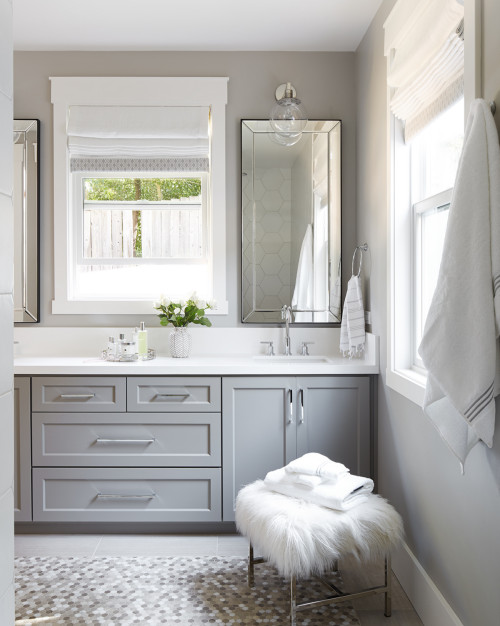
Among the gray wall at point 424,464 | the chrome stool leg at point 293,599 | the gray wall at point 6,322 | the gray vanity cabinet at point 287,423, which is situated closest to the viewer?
the gray wall at point 6,322

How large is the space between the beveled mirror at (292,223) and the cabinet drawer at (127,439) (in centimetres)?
76

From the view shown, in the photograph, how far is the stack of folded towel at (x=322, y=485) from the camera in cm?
222

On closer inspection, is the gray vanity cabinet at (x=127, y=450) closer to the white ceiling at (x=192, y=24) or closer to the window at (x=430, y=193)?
the window at (x=430, y=193)

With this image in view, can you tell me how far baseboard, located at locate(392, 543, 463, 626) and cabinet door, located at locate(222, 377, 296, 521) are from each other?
72 centimetres

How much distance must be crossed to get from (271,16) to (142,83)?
84 cm

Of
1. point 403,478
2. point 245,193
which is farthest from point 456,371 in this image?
point 245,193

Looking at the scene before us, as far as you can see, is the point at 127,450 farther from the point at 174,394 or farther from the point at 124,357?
the point at 124,357

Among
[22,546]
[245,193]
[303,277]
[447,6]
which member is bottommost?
[22,546]

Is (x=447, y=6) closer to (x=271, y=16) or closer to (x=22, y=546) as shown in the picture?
(x=271, y=16)

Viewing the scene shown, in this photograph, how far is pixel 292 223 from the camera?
3.43 m

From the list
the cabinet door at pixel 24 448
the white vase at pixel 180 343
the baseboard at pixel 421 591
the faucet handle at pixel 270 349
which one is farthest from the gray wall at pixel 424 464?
the cabinet door at pixel 24 448

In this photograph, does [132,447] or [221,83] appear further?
[221,83]

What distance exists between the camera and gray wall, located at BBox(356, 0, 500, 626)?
5.52 ft

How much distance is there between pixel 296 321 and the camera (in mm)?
3467
